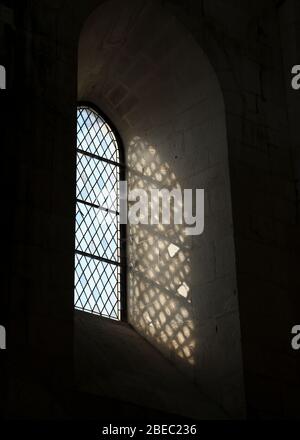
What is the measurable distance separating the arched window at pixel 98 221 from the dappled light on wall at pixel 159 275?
129mm

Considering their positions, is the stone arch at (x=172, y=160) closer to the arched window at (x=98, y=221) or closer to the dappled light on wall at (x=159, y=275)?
the dappled light on wall at (x=159, y=275)

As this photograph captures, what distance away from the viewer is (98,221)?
28.6 feet

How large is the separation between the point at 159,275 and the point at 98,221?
74cm

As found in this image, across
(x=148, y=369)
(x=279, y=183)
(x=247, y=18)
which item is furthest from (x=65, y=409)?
(x=247, y=18)

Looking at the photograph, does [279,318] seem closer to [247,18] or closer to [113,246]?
[113,246]

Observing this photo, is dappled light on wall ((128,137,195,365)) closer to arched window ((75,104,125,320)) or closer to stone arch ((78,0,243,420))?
stone arch ((78,0,243,420))

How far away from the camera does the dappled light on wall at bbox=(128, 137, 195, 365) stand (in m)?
8.12

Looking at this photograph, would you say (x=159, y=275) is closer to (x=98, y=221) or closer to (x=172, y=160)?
(x=98, y=221)

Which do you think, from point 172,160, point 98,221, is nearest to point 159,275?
point 98,221

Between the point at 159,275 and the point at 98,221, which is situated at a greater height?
the point at 98,221

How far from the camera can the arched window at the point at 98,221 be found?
8375 millimetres

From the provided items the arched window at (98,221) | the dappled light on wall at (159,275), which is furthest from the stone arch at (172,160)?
the arched window at (98,221)

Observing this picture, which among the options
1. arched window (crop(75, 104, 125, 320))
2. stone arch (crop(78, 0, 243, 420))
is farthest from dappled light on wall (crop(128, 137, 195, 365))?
arched window (crop(75, 104, 125, 320))

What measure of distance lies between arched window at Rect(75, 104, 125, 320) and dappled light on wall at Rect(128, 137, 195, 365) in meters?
0.13
